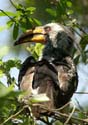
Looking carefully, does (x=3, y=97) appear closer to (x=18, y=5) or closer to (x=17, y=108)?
(x=17, y=108)

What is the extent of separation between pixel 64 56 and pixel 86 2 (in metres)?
2.36

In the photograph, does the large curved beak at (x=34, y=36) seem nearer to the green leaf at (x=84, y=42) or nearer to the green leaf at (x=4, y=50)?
the green leaf at (x=84, y=42)

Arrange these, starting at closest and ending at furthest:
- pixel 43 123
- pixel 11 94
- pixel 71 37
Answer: pixel 11 94 < pixel 43 123 < pixel 71 37

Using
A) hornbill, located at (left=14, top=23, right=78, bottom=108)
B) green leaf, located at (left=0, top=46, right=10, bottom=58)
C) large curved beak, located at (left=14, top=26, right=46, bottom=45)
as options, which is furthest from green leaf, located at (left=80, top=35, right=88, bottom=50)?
green leaf, located at (left=0, top=46, right=10, bottom=58)

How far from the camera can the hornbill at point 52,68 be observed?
10.5 ft

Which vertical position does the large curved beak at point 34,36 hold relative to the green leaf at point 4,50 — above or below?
above

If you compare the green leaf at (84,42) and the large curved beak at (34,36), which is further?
the large curved beak at (34,36)

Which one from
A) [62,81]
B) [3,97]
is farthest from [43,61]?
[3,97]

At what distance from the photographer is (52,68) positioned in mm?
3320

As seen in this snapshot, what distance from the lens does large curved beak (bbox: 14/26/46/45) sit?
151 inches

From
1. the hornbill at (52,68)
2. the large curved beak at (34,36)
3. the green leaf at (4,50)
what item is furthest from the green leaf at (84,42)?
the green leaf at (4,50)

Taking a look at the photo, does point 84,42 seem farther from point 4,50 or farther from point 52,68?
point 4,50

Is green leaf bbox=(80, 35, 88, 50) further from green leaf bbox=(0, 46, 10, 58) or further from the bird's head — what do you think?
green leaf bbox=(0, 46, 10, 58)

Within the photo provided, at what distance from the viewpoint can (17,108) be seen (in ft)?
8.24
